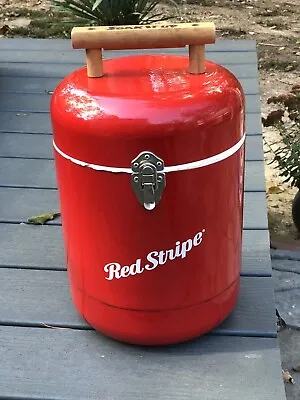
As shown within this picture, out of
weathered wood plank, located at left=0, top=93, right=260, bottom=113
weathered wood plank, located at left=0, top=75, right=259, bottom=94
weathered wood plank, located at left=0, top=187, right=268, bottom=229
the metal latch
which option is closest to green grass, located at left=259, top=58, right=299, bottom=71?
weathered wood plank, located at left=0, top=75, right=259, bottom=94

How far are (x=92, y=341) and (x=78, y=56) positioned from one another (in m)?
2.01

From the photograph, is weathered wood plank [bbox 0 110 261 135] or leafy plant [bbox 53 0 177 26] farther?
leafy plant [bbox 53 0 177 26]

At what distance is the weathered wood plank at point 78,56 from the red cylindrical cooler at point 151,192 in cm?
171

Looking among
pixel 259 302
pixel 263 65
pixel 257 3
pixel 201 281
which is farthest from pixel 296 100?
pixel 257 3

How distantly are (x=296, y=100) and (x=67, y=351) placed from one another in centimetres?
183

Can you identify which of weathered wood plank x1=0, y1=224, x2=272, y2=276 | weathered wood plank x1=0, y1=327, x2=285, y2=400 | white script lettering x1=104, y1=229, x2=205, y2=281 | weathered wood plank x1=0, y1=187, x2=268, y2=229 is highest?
white script lettering x1=104, y1=229, x2=205, y2=281

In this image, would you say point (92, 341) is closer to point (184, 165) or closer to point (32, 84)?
point (184, 165)

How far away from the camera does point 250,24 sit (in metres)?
5.97

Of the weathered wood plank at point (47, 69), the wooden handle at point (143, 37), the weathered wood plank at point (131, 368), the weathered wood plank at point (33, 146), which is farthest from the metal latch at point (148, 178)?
the weathered wood plank at point (47, 69)

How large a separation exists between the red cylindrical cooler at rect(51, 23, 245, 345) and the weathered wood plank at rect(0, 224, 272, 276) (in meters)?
0.25

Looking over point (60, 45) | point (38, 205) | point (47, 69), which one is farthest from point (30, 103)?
point (38, 205)

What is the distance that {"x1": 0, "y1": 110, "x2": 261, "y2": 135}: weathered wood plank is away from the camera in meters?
2.33

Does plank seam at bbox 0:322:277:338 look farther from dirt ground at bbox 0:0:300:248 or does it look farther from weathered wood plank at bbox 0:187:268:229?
dirt ground at bbox 0:0:300:248

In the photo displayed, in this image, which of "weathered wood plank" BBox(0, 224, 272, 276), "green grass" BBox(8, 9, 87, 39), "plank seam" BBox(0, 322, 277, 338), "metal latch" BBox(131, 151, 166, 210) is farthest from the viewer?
"green grass" BBox(8, 9, 87, 39)
